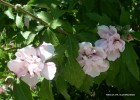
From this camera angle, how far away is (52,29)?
1728 millimetres

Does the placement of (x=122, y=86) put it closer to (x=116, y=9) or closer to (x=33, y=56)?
(x=116, y=9)

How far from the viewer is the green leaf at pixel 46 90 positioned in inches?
60.7

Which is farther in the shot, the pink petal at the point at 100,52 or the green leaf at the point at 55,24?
the green leaf at the point at 55,24

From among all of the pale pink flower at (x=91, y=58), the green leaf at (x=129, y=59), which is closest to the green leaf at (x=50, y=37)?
the pale pink flower at (x=91, y=58)

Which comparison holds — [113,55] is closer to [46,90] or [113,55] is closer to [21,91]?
[46,90]

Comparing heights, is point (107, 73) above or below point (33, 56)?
below

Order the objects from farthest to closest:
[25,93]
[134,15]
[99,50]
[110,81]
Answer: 1. [134,15]
2. [110,81]
3. [99,50]
4. [25,93]

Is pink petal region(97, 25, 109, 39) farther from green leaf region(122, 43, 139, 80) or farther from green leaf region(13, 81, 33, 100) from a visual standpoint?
green leaf region(13, 81, 33, 100)

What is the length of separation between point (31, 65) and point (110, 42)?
1.60 feet

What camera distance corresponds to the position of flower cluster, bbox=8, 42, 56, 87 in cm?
131

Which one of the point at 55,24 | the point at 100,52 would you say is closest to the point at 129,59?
the point at 100,52

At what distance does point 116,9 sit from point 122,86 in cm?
56

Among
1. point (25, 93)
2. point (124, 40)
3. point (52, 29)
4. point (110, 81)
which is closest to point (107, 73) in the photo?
point (110, 81)

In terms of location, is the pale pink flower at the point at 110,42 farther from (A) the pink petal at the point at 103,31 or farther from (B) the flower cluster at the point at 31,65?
(B) the flower cluster at the point at 31,65
